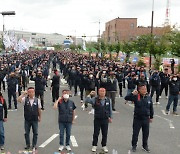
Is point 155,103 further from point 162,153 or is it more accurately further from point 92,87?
point 162,153

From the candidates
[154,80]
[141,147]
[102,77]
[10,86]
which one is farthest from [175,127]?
[10,86]

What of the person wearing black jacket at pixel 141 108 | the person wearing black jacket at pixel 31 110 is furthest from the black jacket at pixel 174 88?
the person wearing black jacket at pixel 31 110

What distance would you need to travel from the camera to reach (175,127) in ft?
36.0

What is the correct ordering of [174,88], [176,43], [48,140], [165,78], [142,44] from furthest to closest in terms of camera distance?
[142,44]
[176,43]
[165,78]
[174,88]
[48,140]

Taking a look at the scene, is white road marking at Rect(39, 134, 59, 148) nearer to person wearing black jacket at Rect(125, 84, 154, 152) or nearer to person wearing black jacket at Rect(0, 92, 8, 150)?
person wearing black jacket at Rect(0, 92, 8, 150)

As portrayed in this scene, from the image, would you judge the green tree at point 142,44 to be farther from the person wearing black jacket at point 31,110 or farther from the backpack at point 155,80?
the person wearing black jacket at point 31,110

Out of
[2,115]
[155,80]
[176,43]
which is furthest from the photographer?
[176,43]

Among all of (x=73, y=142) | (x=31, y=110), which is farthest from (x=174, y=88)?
(x=31, y=110)

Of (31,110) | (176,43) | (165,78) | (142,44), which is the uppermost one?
(142,44)

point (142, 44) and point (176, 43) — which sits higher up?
point (142, 44)

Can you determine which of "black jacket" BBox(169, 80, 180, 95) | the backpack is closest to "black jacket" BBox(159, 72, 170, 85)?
the backpack

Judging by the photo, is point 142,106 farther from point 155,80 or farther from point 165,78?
point 165,78

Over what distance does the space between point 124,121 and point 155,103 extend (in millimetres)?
4508

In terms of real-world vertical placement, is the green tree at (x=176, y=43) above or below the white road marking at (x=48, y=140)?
above
